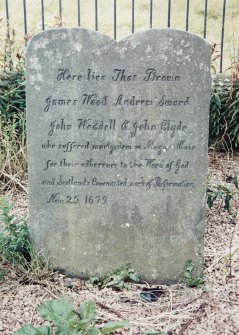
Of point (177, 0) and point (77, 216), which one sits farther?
point (177, 0)

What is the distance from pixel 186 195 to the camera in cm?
331

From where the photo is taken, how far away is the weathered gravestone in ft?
10.3

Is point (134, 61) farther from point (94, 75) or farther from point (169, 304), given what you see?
point (169, 304)

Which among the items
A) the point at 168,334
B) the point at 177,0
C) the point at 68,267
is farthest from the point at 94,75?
the point at 177,0

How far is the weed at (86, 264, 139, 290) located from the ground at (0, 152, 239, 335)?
0.04 m

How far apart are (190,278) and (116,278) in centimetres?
43

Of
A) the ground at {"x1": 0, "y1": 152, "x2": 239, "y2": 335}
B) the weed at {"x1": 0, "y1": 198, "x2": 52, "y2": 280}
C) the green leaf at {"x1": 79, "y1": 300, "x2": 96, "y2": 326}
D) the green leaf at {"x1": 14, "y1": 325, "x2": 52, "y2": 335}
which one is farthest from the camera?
the weed at {"x1": 0, "y1": 198, "x2": 52, "y2": 280}

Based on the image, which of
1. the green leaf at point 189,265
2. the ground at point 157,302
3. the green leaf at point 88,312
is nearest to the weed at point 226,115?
the ground at point 157,302

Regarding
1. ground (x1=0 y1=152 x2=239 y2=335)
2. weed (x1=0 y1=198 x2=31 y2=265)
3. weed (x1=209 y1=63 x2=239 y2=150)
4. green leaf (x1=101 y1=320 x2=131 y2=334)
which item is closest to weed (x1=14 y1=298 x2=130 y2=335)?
green leaf (x1=101 y1=320 x2=131 y2=334)

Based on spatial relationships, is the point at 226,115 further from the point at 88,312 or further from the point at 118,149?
the point at 88,312

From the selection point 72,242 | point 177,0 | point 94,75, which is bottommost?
point 72,242

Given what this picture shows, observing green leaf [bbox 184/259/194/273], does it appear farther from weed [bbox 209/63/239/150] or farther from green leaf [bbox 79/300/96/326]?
weed [bbox 209/63/239/150]

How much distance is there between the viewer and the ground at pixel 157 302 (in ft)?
9.94

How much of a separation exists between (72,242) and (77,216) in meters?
0.16
